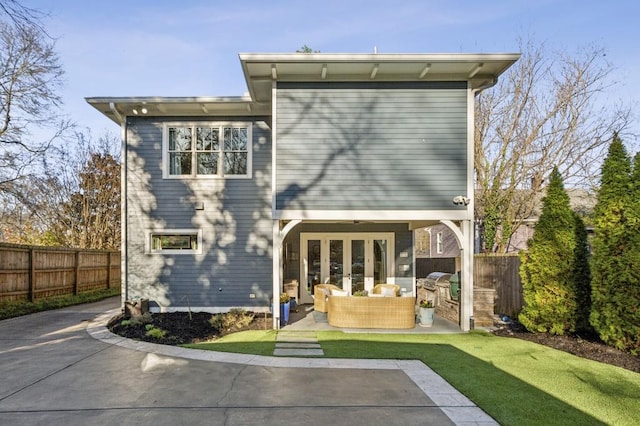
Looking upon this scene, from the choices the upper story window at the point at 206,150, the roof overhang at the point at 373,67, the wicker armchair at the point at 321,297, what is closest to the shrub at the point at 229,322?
the wicker armchair at the point at 321,297

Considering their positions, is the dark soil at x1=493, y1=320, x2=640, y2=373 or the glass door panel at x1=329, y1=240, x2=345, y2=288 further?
the glass door panel at x1=329, y1=240, x2=345, y2=288

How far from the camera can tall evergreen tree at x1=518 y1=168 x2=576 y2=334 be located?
7.59 meters

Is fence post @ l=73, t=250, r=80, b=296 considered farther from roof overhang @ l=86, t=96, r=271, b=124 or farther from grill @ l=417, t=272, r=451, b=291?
grill @ l=417, t=272, r=451, b=291

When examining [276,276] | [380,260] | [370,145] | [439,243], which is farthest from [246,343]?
[439,243]

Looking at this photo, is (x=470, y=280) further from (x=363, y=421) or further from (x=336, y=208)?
(x=363, y=421)

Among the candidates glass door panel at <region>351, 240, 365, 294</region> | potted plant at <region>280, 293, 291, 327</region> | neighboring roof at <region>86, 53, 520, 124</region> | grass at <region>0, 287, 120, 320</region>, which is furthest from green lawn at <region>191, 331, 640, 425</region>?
grass at <region>0, 287, 120, 320</region>

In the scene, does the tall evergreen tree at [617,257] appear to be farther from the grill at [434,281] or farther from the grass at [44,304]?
the grass at [44,304]

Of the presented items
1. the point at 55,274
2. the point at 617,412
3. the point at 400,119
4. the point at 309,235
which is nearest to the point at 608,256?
the point at 617,412

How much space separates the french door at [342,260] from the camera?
11758 mm

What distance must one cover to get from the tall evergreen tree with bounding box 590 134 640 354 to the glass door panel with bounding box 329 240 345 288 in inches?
252

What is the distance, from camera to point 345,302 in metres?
8.59

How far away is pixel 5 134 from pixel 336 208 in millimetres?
11877

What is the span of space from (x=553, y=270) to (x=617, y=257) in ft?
3.92

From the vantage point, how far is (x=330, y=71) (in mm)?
8312
